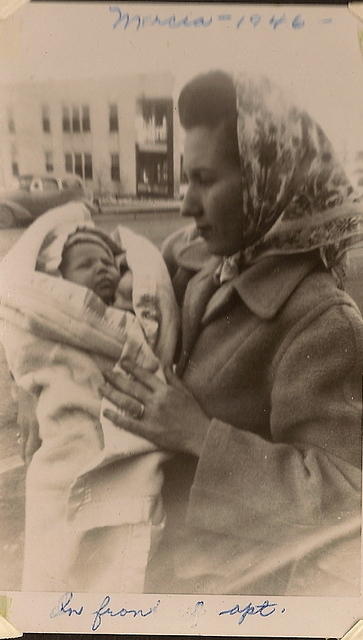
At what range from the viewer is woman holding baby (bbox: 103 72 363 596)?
0.63m

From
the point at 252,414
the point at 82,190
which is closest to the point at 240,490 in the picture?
the point at 252,414

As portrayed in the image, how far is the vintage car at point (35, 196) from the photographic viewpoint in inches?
25.1

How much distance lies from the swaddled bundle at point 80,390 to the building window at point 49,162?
0.04 metres

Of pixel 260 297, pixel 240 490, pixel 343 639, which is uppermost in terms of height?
pixel 260 297

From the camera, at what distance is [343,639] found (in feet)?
2.18

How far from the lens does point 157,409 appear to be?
0.65 metres

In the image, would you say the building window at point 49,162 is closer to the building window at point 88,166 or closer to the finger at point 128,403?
the building window at point 88,166

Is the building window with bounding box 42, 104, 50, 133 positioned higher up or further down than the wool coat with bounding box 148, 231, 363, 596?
higher up

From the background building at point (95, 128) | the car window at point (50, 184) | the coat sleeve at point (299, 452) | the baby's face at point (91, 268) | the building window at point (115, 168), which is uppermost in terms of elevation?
the background building at point (95, 128)

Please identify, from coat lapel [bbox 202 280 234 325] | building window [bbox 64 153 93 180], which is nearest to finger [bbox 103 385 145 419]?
coat lapel [bbox 202 280 234 325]

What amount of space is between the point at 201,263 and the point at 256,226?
0.21 feet

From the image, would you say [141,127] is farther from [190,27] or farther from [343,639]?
[343,639]
